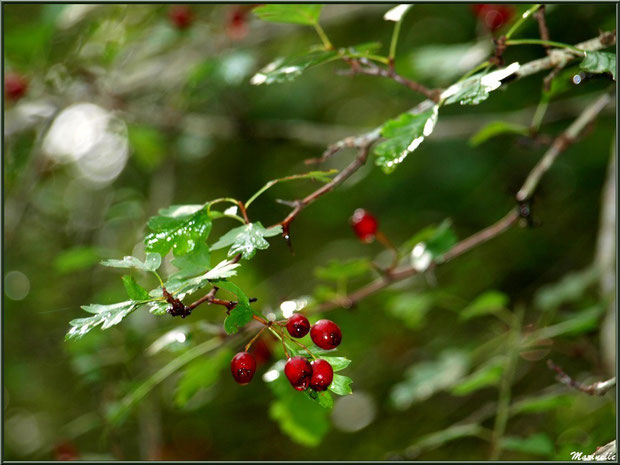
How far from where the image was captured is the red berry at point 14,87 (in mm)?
2785

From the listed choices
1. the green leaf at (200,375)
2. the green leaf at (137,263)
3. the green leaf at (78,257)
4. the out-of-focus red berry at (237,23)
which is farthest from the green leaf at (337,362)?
the out-of-focus red berry at (237,23)

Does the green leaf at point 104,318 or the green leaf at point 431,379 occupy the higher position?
the green leaf at point 104,318

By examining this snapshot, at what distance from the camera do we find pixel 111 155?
3.70 m

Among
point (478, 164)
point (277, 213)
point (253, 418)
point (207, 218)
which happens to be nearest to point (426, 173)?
point (478, 164)

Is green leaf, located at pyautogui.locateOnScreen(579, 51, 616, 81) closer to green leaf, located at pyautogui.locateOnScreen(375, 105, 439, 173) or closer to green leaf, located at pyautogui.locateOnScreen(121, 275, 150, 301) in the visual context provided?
green leaf, located at pyautogui.locateOnScreen(375, 105, 439, 173)

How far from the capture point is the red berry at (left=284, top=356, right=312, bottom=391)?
3.12ft

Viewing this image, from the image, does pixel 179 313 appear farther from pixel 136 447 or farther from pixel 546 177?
pixel 136 447

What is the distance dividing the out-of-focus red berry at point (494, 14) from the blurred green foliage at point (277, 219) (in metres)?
0.13

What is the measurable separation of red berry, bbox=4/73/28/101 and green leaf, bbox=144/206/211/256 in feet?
7.07

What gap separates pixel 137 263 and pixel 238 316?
0.67 feet

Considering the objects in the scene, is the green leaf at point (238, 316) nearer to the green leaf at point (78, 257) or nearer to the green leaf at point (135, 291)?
the green leaf at point (135, 291)

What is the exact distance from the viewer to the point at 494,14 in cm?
237

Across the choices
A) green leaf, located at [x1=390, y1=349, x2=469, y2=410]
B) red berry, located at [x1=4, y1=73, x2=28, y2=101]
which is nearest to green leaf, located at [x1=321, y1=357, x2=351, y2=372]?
green leaf, located at [x1=390, y1=349, x2=469, y2=410]

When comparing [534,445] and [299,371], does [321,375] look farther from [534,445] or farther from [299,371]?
[534,445]
